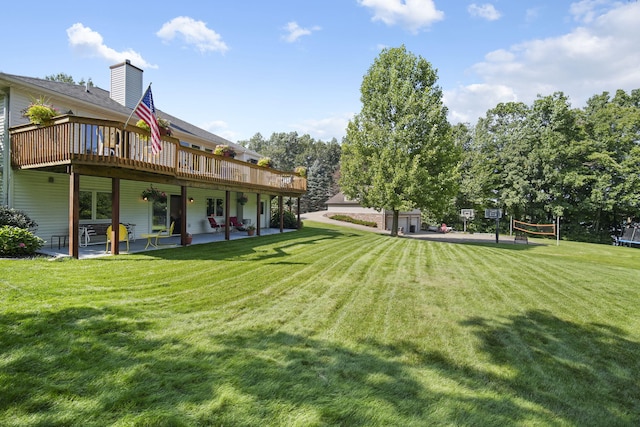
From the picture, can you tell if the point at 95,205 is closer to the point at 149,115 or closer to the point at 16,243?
the point at 16,243

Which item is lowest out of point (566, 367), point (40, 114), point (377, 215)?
point (566, 367)

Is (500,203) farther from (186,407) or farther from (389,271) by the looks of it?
(186,407)

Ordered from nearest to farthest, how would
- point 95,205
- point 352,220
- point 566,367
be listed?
1. point 566,367
2. point 95,205
3. point 352,220

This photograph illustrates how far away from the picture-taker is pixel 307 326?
443 centimetres

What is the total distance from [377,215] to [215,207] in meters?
17.6

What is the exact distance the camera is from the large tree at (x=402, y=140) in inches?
773

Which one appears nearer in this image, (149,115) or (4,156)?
(149,115)

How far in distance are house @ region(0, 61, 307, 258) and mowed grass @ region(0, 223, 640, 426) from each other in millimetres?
2801

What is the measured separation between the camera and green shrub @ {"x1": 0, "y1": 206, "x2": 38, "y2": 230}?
855 cm

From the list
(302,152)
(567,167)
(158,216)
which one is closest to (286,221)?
(158,216)

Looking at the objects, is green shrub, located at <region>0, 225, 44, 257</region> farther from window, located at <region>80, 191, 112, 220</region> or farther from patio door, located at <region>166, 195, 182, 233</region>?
patio door, located at <region>166, 195, 182, 233</region>

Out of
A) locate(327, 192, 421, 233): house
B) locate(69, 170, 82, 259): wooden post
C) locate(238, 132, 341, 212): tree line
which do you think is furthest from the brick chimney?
locate(238, 132, 341, 212): tree line

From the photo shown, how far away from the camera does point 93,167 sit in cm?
824

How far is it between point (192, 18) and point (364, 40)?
299 inches
